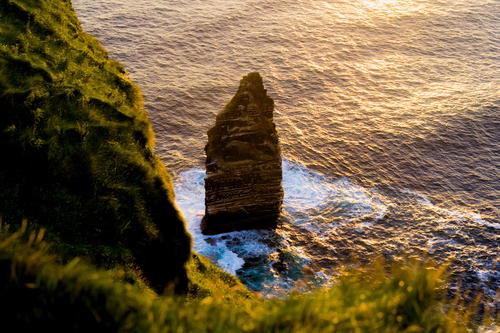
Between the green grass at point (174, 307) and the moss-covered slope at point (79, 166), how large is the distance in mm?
5567

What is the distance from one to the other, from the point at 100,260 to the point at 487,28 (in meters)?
110

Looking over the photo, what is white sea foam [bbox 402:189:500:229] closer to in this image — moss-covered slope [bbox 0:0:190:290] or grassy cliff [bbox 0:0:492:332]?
grassy cliff [bbox 0:0:492:332]

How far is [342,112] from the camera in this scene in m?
67.3

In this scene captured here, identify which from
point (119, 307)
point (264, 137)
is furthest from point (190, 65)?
point (119, 307)

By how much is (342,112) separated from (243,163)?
3246cm

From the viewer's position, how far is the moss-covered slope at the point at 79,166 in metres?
12.1

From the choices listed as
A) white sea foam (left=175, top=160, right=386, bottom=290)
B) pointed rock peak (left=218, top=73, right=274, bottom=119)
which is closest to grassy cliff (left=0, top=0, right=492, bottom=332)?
pointed rock peak (left=218, top=73, right=274, bottom=119)

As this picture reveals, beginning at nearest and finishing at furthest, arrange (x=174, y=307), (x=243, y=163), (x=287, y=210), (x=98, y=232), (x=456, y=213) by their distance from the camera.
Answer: (x=174, y=307) < (x=98, y=232) < (x=243, y=163) < (x=456, y=213) < (x=287, y=210)

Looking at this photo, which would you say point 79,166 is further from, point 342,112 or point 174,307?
point 342,112

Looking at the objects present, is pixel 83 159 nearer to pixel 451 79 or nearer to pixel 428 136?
pixel 428 136

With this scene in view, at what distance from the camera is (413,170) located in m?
56.0

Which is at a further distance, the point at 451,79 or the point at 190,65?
the point at 451,79

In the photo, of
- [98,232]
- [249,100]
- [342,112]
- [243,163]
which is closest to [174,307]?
[98,232]

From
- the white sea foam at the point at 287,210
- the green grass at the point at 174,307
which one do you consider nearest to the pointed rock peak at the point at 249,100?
the white sea foam at the point at 287,210
